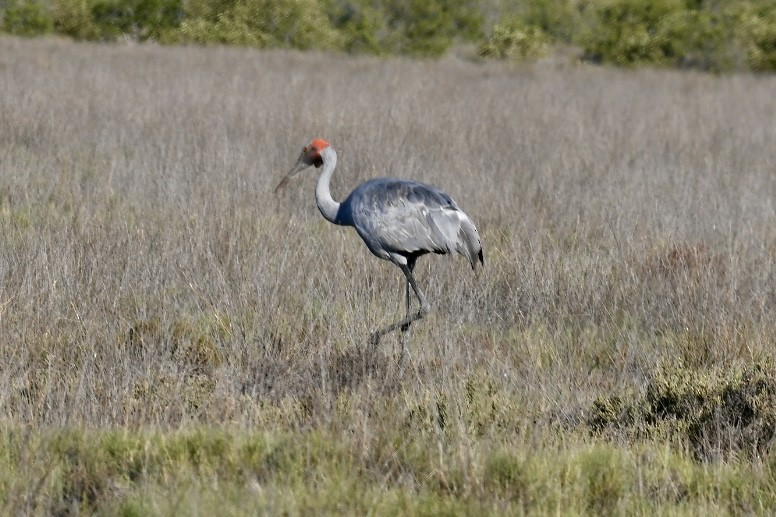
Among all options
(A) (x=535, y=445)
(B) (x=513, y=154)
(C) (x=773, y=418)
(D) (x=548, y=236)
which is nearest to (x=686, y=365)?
(C) (x=773, y=418)

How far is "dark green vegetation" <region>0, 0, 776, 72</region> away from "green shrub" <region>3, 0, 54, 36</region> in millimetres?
25

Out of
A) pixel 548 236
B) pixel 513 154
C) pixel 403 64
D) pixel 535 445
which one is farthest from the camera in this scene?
pixel 403 64

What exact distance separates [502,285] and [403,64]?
14.4 metres

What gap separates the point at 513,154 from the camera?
10391mm

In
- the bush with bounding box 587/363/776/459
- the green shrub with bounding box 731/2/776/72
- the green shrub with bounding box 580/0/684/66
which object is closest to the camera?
the bush with bounding box 587/363/776/459

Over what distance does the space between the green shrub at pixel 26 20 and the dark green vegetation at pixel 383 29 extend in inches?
1.0

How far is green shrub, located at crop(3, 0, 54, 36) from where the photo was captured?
27.7 metres

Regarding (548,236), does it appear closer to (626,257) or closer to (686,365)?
(626,257)

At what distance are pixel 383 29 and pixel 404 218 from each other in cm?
2801

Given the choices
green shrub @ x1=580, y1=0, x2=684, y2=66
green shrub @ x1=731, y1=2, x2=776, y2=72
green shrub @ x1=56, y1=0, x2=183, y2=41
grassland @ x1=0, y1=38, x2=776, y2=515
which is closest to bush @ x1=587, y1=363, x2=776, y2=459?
grassland @ x1=0, y1=38, x2=776, y2=515

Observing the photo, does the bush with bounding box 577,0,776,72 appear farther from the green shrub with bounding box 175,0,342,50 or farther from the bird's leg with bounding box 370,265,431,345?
the bird's leg with bounding box 370,265,431,345

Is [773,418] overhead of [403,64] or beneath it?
beneath

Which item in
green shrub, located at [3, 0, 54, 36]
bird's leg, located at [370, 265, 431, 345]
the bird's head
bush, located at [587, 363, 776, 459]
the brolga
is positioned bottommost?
bush, located at [587, 363, 776, 459]

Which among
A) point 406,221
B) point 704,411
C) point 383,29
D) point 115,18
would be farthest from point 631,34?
point 704,411
